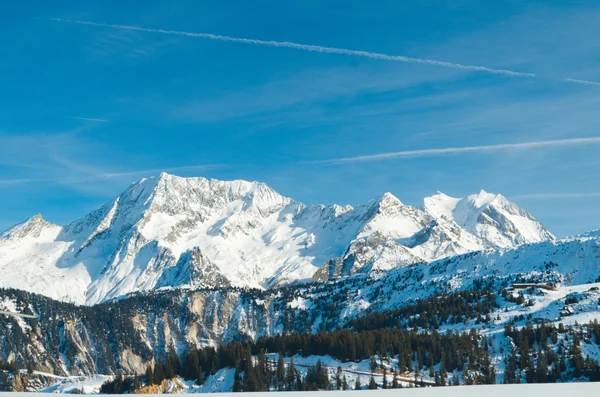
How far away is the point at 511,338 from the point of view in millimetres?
179125

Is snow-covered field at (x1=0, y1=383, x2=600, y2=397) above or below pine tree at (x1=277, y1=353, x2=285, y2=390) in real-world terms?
above

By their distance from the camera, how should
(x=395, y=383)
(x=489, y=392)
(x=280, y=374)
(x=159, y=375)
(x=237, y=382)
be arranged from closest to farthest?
(x=489, y=392) → (x=395, y=383) → (x=237, y=382) → (x=280, y=374) → (x=159, y=375)

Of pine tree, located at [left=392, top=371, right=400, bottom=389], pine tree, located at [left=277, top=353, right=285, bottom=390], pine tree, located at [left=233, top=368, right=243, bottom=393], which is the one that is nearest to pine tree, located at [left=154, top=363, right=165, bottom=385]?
pine tree, located at [left=233, top=368, right=243, bottom=393]

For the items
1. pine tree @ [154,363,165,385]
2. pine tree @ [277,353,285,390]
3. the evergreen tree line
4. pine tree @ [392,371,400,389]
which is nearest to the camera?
pine tree @ [392,371,400,389]

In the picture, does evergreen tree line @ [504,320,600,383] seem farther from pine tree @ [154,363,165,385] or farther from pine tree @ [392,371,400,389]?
pine tree @ [154,363,165,385]

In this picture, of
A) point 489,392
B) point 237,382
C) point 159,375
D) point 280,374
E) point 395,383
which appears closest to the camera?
point 489,392

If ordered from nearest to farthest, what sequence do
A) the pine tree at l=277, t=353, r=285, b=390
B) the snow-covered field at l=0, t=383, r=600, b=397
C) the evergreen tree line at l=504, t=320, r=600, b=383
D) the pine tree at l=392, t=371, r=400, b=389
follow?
the snow-covered field at l=0, t=383, r=600, b=397
the pine tree at l=392, t=371, r=400, b=389
the pine tree at l=277, t=353, r=285, b=390
the evergreen tree line at l=504, t=320, r=600, b=383


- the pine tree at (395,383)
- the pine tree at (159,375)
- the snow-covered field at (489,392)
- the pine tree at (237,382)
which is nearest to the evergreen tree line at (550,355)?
the pine tree at (395,383)

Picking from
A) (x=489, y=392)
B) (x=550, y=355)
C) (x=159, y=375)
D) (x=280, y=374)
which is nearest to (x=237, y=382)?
(x=280, y=374)

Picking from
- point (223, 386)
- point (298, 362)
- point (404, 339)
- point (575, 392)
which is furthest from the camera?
point (404, 339)

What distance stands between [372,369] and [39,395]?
440 feet

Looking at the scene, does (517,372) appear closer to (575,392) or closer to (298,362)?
(298,362)

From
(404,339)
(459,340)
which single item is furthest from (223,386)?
(459,340)

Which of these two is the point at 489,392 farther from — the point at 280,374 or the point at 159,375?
the point at 159,375
